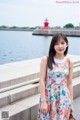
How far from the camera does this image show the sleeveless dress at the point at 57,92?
3277 millimetres

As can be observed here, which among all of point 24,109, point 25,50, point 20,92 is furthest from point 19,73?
point 25,50

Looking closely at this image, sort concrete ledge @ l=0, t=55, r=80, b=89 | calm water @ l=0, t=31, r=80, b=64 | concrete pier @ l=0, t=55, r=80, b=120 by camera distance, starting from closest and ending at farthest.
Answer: concrete pier @ l=0, t=55, r=80, b=120 < concrete ledge @ l=0, t=55, r=80, b=89 < calm water @ l=0, t=31, r=80, b=64

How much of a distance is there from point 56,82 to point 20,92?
1.14 meters

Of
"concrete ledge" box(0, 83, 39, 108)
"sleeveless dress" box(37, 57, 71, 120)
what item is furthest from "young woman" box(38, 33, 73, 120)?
"concrete ledge" box(0, 83, 39, 108)

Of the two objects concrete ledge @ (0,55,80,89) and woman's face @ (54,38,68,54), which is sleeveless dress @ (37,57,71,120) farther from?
concrete ledge @ (0,55,80,89)

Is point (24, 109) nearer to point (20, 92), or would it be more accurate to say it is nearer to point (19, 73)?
point (20, 92)

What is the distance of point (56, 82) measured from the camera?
329 cm

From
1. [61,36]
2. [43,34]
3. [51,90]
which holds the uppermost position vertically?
[61,36]

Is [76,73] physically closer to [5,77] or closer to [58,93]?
[5,77]

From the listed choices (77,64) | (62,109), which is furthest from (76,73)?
(62,109)

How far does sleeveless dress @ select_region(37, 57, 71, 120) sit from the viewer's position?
3277 millimetres

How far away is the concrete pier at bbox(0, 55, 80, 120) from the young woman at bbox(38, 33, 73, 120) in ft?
1.98

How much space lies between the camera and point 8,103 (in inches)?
163

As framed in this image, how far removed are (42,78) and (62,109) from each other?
366 mm
